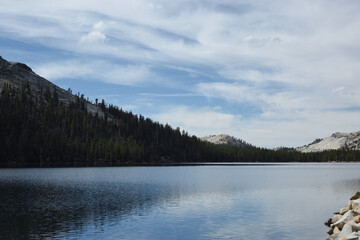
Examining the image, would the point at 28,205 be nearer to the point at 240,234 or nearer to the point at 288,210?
the point at 240,234

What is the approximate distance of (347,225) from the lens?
3152 cm

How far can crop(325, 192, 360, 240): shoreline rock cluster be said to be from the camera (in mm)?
28522

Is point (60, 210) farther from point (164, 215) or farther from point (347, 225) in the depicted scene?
point (347, 225)

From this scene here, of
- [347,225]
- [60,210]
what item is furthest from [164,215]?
[347,225]

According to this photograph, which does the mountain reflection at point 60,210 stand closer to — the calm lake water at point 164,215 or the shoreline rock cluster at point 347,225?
the calm lake water at point 164,215

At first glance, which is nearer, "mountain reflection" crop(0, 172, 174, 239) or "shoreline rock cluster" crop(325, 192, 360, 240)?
"shoreline rock cluster" crop(325, 192, 360, 240)

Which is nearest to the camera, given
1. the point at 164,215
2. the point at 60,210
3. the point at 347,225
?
the point at 347,225

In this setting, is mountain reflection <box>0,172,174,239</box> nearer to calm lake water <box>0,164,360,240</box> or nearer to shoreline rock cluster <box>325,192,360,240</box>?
calm lake water <box>0,164,360,240</box>

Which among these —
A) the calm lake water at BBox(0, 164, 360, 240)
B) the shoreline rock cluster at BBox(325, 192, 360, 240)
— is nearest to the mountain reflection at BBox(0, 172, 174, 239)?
the calm lake water at BBox(0, 164, 360, 240)

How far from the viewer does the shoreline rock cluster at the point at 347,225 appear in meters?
28.5

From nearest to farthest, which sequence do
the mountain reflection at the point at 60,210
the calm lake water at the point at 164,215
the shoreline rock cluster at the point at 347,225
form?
the shoreline rock cluster at the point at 347,225, the calm lake water at the point at 164,215, the mountain reflection at the point at 60,210

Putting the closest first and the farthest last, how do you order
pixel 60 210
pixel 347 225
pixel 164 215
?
1. pixel 347 225
2. pixel 164 215
3. pixel 60 210

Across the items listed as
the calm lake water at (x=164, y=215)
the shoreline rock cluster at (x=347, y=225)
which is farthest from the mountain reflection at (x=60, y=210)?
the shoreline rock cluster at (x=347, y=225)

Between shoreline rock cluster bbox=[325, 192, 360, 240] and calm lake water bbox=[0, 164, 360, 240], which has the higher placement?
shoreline rock cluster bbox=[325, 192, 360, 240]
